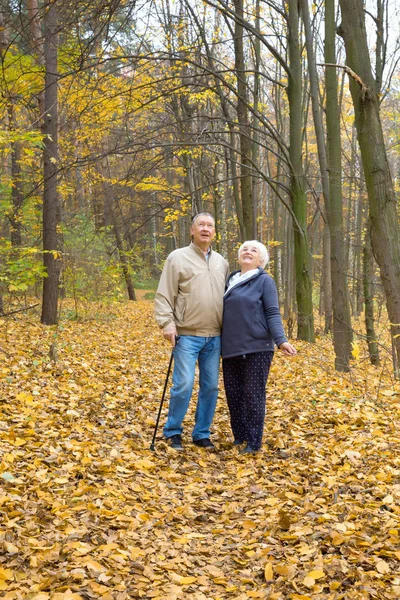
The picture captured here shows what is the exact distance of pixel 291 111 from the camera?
37.6 feet

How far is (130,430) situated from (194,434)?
0.70 m

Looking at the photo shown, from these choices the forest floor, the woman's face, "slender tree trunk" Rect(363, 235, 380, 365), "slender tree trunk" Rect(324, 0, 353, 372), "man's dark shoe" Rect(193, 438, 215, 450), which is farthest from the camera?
"slender tree trunk" Rect(363, 235, 380, 365)

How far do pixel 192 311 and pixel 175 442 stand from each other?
125cm

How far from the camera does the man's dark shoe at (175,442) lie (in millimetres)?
5145

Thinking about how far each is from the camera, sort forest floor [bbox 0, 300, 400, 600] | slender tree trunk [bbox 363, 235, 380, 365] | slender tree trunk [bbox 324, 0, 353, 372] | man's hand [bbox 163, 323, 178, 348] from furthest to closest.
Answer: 1. slender tree trunk [bbox 363, 235, 380, 365]
2. slender tree trunk [bbox 324, 0, 353, 372]
3. man's hand [bbox 163, 323, 178, 348]
4. forest floor [bbox 0, 300, 400, 600]

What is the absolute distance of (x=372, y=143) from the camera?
227 inches

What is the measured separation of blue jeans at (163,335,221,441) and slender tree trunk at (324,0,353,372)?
477cm

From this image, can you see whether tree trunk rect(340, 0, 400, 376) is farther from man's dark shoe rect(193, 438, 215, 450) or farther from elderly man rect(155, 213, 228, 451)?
man's dark shoe rect(193, 438, 215, 450)

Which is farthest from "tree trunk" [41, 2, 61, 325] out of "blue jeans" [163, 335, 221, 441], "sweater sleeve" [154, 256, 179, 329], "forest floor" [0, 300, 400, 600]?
"blue jeans" [163, 335, 221, 441]

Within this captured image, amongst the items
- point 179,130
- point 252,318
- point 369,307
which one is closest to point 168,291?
point 252,318

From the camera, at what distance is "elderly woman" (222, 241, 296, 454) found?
4.98m

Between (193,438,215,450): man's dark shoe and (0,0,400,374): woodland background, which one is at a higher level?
(0,0,400,374): woodland background

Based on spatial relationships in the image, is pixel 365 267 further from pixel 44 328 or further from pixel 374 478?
pixel 374 478

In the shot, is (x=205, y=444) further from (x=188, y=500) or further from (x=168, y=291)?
(x=168, y=291)
